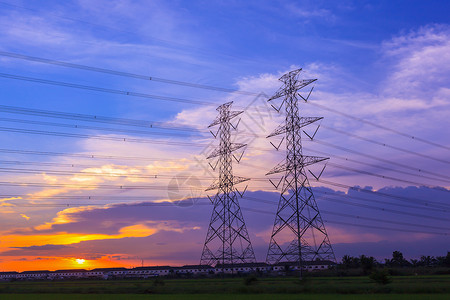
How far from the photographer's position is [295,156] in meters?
68.9

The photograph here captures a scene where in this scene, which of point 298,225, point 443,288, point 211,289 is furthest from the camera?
point 298,225

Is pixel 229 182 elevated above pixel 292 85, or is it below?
below

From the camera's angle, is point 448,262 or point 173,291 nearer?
point 173,291

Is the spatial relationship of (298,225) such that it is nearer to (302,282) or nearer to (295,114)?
(302,282)

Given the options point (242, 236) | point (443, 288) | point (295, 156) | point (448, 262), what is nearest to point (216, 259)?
point (242, 236)

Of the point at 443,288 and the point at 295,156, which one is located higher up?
the point at 295,156

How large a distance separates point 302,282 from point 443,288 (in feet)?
62.5

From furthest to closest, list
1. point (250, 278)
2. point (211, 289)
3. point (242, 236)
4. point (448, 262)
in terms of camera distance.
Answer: point (448, 262), point (242, 236), point (250, 278), point (211, 289)

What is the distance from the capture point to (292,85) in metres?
73.1

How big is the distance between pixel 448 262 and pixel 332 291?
4964 inches

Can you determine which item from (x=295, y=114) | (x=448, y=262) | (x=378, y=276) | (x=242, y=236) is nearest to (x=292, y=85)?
(x=295, y=114)

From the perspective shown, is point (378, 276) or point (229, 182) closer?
point (378, 276)

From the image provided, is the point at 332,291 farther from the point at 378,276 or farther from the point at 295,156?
the point at 295,156

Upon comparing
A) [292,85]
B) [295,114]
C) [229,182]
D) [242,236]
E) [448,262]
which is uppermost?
[292,85]
